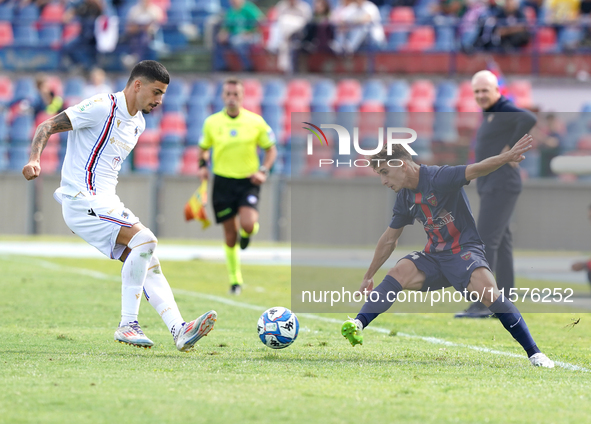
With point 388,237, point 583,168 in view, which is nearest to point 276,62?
point 583,168

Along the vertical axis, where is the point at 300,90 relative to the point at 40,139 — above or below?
above

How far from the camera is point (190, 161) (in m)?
19.9

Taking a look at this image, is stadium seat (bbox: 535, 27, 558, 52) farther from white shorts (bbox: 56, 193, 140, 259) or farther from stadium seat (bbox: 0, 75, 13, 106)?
white shorts (bbox: 56, 193, 140, 259)

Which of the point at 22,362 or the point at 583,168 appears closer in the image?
the point at 22,362

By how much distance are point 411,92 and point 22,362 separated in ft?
52.6

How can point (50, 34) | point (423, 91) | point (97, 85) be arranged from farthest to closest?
point (50, 34) < point (423, 91) < point (97, 85)

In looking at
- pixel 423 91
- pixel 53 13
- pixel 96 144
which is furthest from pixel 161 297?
pixel 53 13

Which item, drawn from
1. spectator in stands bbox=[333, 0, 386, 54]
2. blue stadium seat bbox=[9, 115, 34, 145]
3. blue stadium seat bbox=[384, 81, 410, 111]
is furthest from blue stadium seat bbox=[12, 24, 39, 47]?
blue stadium seat bbox=[384, 81, 410, 111]

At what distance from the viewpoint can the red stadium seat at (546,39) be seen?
20.4 meters

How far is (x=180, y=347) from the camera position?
6.10 m

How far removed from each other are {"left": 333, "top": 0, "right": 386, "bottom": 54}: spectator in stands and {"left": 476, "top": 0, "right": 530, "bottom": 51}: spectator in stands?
94.9 inches

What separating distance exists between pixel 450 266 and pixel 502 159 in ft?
3.00

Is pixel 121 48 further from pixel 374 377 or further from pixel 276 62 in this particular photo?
pixel 374 377

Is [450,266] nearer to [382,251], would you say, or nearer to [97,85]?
[382,251]
